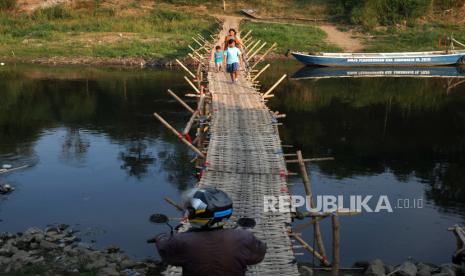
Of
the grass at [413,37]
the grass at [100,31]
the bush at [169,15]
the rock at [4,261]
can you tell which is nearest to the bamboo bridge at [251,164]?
the rock at [4,261]

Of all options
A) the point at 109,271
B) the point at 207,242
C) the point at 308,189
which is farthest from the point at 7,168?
the point at 207,242

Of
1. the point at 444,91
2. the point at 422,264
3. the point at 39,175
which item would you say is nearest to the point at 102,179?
the point at 39,175

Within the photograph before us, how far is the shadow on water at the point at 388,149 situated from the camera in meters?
9.73

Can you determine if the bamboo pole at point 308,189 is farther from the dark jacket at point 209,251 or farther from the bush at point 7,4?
the bush at point 7,4

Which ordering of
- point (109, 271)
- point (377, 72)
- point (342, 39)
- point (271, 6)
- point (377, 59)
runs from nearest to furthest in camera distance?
point (109, 271) < point (377, 72) < point (377, 59) < point (342, 39) < point (271, 6)

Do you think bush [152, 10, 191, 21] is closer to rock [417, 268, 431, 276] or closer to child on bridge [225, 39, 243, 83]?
child on bridge [225, 39, 243, 83]

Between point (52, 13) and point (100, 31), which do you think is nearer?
point (100, 31)

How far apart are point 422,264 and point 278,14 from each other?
31.5 metres

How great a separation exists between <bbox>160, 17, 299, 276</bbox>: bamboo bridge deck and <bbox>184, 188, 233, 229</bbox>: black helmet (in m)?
2.21

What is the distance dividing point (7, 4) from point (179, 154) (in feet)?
86.6

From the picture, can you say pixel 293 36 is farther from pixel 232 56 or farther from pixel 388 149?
pixel 232 56

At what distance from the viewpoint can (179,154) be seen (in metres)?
14.4

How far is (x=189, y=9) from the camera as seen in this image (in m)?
39.3

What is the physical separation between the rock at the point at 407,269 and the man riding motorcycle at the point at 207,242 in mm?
5049
